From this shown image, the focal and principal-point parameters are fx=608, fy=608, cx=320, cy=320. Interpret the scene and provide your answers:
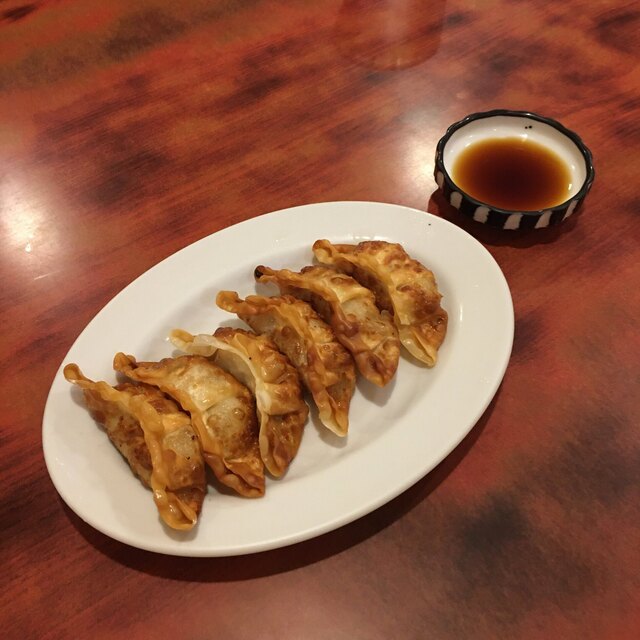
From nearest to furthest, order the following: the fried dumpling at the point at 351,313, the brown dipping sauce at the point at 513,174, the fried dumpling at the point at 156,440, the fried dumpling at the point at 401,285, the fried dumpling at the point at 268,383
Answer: the fried dumpling at the point at 156,440
the fried dumpling at the point at 268,383
the fried dumpling at the point at 351,313
the fried dumpling at the point at 401,285
the brown dipping sauce at the point at 513,174

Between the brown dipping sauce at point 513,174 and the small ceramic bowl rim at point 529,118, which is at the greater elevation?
the small ceramic bowl rim at point 529,118

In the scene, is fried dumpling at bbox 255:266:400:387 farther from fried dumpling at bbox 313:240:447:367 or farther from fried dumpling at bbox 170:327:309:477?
fried dumpling at bbox 170:327:309:477

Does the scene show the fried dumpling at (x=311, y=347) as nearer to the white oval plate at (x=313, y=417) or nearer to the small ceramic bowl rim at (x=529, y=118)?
the white oval plate at (x=313, y=417)

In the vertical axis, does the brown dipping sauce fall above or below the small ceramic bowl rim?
below

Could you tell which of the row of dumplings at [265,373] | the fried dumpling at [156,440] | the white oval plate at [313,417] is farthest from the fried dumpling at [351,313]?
the fried dumpling at [156,440]

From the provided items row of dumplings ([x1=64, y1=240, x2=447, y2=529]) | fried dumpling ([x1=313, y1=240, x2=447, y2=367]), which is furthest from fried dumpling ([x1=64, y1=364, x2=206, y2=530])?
fried dumpling ([x1=313, y1=240, x2=447, y2=367])

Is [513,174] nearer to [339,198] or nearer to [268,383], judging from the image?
[339,198]
